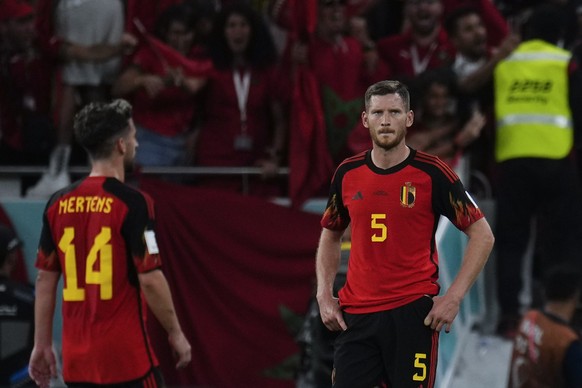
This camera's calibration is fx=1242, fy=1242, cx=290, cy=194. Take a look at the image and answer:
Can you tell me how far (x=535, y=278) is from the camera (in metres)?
10.4

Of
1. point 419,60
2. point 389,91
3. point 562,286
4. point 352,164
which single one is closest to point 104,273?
point 352,164

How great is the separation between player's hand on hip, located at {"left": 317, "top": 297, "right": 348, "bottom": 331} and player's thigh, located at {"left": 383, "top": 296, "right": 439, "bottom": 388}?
0.26m

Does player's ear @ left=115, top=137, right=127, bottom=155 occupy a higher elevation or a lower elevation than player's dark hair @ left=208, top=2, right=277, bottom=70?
lower

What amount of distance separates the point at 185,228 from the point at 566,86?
3231 mm

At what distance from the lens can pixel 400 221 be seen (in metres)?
5.68

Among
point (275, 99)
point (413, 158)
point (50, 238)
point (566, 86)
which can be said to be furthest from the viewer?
point (275, 99)

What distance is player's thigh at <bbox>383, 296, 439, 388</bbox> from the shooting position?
18.6 ft

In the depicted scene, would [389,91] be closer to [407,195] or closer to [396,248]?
[407,195]

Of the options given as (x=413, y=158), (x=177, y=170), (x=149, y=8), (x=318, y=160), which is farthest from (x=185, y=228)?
(x=413, y=158)

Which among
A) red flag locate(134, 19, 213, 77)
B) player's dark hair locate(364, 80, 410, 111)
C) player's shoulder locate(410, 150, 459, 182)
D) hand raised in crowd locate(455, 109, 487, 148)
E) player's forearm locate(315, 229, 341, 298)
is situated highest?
red flag locate(134, 19, 213, 77)

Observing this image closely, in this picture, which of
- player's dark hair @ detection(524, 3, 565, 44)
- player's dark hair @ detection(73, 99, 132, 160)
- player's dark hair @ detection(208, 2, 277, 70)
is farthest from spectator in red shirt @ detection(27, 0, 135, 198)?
player's dark hair @ detection(73, 99, 132, 160)

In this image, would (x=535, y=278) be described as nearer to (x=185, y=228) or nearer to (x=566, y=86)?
(x=566, y=86)

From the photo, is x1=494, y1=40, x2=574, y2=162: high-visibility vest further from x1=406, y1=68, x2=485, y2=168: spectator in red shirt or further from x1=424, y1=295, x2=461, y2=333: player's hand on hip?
x1=424, y1=295, x2=461, y2=333: player's hand on hip

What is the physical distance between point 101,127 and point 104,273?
28.8 inches
